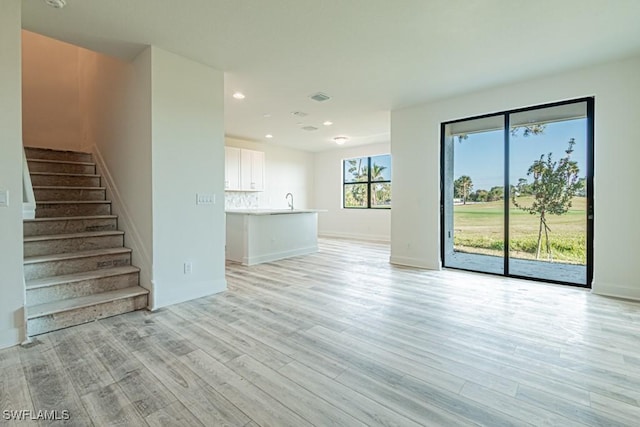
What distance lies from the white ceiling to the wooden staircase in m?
1.95

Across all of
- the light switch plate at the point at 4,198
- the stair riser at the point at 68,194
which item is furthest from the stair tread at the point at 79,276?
the stair riser at the point at 68,194

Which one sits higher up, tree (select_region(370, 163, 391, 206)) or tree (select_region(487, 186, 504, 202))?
tree (select_region(370, 163, 391, 206))

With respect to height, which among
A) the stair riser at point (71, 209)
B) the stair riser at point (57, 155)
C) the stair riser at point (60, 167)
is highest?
the stair riser at point (57, 155)

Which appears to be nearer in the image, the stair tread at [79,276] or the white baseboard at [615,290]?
the stair tread at [79,276]

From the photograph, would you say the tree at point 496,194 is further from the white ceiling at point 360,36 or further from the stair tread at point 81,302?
the stair tread at point 81,302

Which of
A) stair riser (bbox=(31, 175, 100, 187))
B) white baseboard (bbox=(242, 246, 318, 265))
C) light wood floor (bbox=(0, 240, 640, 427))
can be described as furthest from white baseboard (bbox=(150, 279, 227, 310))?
stair riser (bbox=(31, 175, 100, 187))

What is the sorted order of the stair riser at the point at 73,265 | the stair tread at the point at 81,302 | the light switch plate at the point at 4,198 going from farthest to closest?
the stair riser at the point at 73,265, the stair tread at the point at 81,302, the light switch plate at the point at 4,198

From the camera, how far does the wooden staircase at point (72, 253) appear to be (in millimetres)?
2770

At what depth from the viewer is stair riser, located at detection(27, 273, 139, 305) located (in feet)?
9.07

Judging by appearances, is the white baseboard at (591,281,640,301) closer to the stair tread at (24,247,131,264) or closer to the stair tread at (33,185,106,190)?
the stair tread at (24,247,131,264)

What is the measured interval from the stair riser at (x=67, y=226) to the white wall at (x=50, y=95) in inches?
80.6

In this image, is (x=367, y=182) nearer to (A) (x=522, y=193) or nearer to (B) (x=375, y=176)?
(B) (x=375, y=176)

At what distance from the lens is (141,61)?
10.7ft

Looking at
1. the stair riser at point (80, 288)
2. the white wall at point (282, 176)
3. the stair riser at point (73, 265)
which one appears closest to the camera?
the stair riser at point (80, 288)
